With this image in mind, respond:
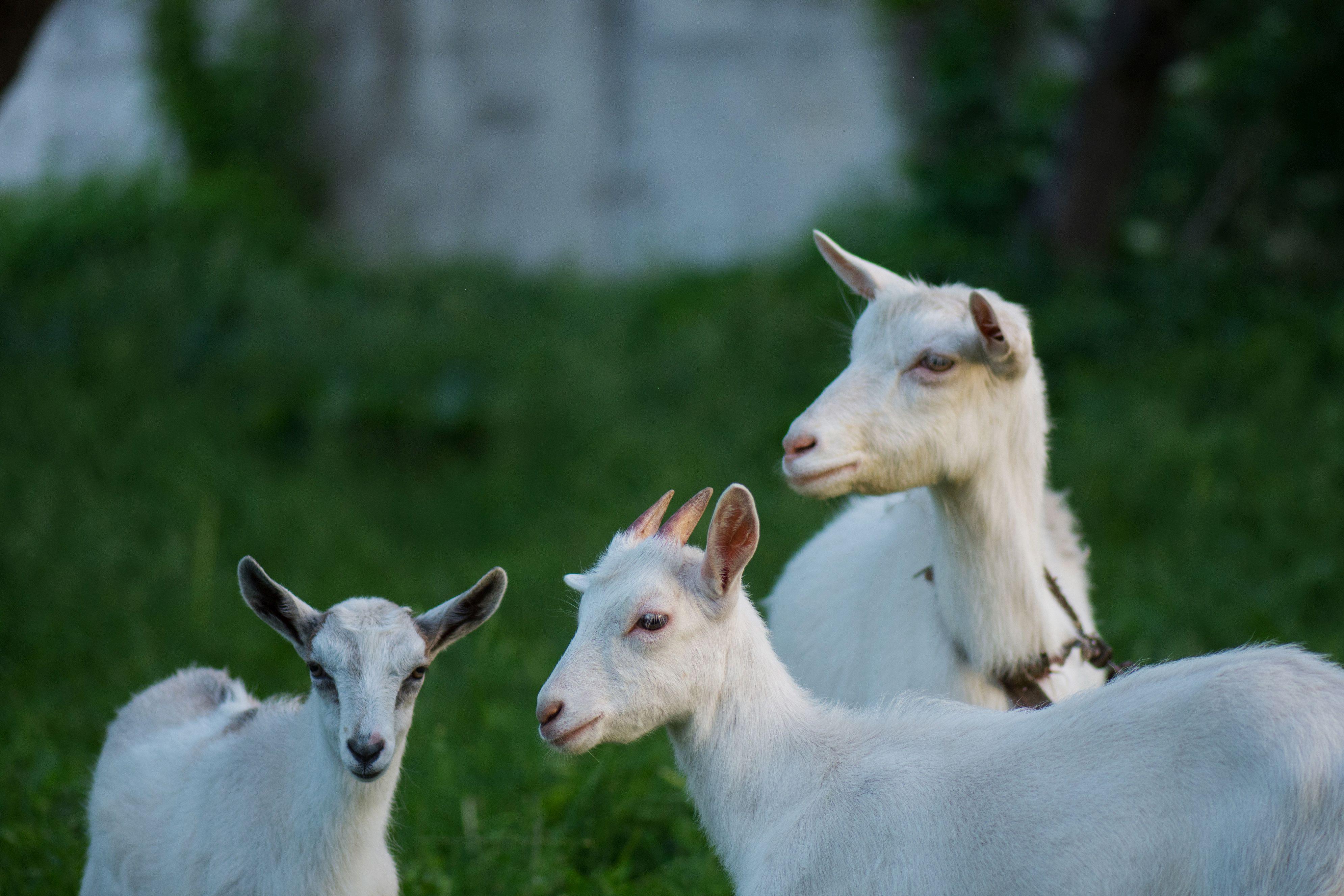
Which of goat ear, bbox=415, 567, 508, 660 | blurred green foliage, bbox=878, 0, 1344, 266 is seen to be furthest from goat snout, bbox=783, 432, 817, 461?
blurred green foliage, bbox=878, 0, 1344, 266

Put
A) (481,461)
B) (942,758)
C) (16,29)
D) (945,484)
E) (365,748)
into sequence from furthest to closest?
(481,461) < (16,29) < (945,484) < (365,748) < (942,758)

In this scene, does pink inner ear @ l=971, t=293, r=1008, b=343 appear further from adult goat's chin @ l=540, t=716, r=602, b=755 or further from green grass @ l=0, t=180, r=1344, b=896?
green grass @ l=0, t=180, r=1344, b=896

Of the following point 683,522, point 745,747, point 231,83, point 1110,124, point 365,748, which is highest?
point 683,522

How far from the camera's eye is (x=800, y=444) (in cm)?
329

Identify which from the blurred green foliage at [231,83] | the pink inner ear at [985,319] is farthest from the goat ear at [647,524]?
the blurred green foliage at [231,83]

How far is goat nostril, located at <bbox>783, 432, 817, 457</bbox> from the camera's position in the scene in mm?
3287

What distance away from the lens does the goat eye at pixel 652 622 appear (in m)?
3.00

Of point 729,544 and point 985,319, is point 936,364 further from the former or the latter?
→ point 729,544

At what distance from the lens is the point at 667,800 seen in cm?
477

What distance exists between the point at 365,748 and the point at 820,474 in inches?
52.5

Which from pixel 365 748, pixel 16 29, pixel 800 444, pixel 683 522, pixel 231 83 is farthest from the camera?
pixel 231 83

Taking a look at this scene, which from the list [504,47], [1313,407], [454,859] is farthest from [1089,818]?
[504,47]

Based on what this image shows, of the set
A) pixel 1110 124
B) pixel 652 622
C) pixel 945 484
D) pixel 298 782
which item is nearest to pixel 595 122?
Answer: pixel 1110 124

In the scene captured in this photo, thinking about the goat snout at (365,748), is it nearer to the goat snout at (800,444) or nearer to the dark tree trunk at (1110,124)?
the goat snout at (800,444)
